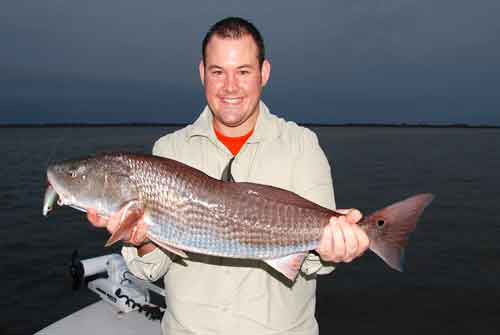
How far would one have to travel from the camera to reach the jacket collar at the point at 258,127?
11.0ft

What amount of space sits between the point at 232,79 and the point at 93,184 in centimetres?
150

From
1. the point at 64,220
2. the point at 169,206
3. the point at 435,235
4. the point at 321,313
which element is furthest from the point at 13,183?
the point at 169,206

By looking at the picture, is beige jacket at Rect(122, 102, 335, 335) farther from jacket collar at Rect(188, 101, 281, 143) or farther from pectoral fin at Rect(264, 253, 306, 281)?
pectoral fin at Rect(264, 253, 306, 281)

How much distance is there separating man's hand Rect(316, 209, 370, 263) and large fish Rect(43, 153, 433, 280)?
6 centimetres

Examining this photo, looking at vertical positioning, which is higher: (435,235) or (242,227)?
(242,227)

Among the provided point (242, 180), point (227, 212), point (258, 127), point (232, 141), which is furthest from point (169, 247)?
point (258, 127)

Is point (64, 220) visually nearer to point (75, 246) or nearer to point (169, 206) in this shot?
point (75, 246)

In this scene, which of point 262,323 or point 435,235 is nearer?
point 262,323

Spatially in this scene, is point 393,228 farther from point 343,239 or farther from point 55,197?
point 55,197

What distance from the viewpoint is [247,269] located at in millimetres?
3178

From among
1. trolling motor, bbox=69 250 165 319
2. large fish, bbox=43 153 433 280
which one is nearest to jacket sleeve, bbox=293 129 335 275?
large fish, bbox=43 153 433 280

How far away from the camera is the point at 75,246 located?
1382 cm

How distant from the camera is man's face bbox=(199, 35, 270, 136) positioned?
3189 mm

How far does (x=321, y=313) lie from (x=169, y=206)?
7850 mm
